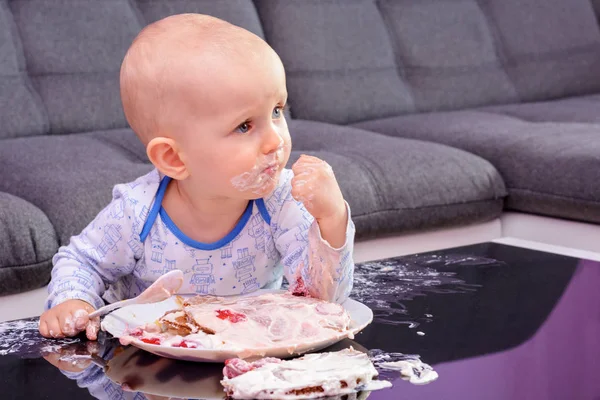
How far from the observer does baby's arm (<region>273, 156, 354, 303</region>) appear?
1.01 m

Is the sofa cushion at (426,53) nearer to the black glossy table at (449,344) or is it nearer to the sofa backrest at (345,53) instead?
the sofa backrest at (345,53)

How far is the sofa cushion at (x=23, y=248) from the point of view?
1.50 meters

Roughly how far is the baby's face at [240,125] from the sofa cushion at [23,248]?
55cm

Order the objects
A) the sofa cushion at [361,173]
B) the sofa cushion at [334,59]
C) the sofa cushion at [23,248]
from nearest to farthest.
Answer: the sofa cushion at [23,248], the sofa cushion at [361,173], the sofa cushion at [334,59]

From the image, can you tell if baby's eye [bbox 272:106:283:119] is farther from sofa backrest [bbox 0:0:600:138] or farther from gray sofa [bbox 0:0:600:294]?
sofa backrest [bbox 0:0:600:138]

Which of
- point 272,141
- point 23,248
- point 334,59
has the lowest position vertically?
point 23,248

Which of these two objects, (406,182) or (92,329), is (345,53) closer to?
(406,182)

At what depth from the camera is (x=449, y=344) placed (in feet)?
3.03

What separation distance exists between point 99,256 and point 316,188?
33 cm

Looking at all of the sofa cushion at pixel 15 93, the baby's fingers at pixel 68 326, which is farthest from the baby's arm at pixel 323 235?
the sofa cushion at pixel 15 93

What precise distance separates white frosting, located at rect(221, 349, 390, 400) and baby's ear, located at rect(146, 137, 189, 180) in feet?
1.12

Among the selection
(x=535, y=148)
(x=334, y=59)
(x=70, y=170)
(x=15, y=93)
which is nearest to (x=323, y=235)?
(x=70, y=170)

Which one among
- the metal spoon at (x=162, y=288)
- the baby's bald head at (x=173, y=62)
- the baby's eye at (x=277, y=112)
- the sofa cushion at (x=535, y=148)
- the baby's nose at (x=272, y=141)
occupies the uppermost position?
the baby's bald head at (x=173, y=62)

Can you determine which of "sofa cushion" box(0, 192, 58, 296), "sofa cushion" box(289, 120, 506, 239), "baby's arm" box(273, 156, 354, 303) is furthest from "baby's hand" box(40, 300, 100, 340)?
"sofa cushion" box(289, 120, 506, 239)
